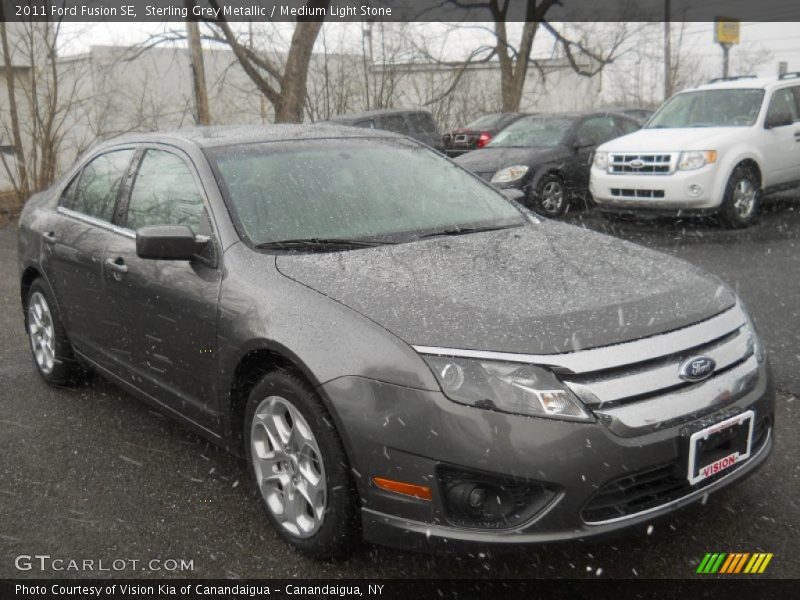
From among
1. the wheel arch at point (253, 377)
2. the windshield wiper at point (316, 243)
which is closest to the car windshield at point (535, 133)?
the windshield wiper at point (316, 243)

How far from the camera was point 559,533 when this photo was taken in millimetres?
2473

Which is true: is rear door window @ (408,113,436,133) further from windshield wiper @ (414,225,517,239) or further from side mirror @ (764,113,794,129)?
windshield wiper @ (414,225,517,239)

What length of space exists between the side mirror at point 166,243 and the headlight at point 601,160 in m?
7.96

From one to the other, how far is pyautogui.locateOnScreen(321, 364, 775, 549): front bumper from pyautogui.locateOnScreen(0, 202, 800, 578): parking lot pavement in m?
0.08

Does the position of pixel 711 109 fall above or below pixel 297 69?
below

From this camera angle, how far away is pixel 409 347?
260cm

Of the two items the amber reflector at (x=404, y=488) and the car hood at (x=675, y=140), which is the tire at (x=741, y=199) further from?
the amber reflector at (x=404, y=488)

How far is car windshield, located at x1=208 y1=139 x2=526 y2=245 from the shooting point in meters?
3.49

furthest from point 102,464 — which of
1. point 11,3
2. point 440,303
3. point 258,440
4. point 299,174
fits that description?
point 11,3

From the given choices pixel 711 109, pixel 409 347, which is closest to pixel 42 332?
pixel 409 347

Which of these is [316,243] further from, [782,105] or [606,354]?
[782,105]

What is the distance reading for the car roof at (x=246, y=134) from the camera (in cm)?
393

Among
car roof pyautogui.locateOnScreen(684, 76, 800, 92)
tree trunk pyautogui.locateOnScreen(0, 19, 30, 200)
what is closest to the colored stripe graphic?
car roof pyautogui.locateOnScreen(684, 76, 800, 92)

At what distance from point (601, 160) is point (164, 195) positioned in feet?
25.0
